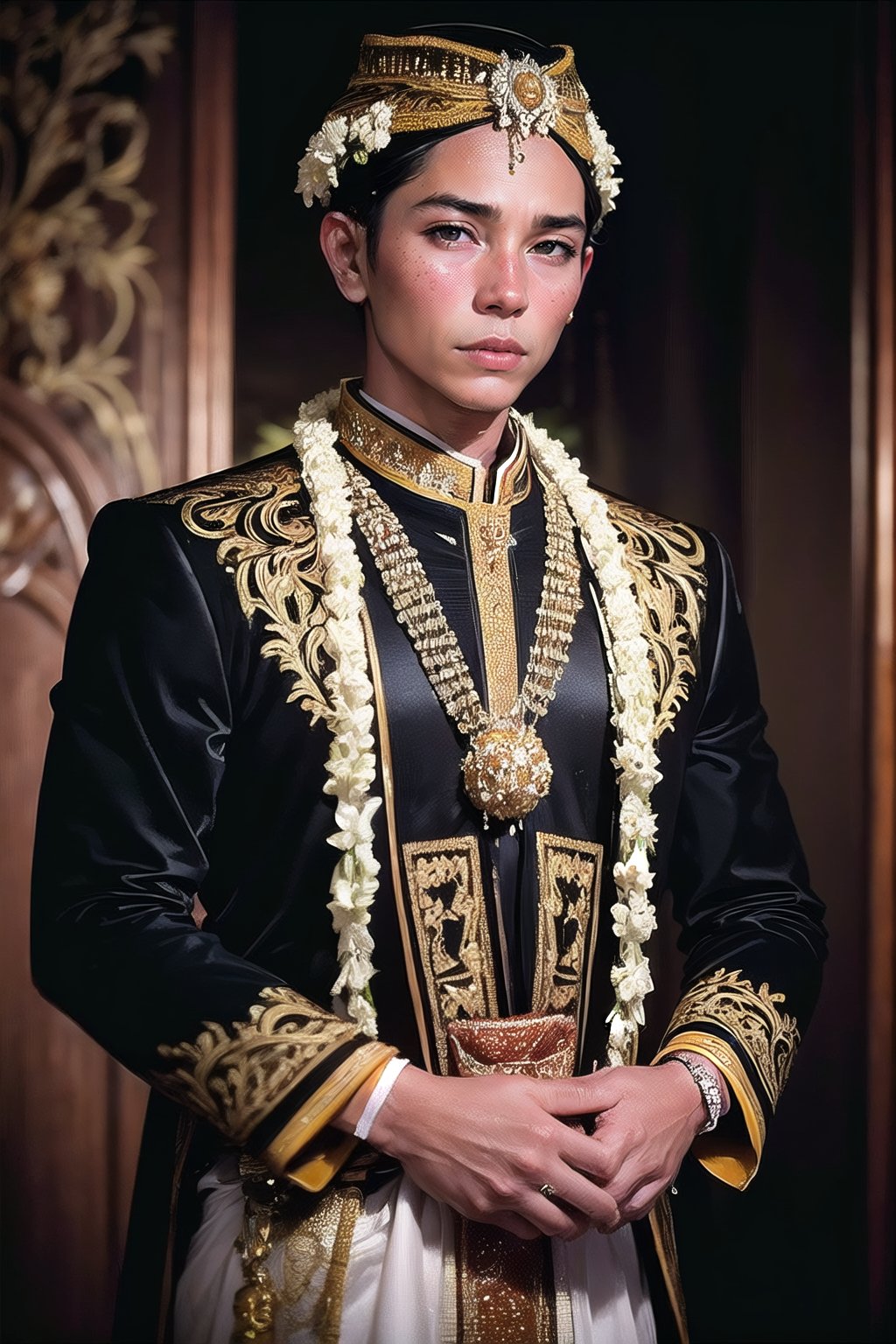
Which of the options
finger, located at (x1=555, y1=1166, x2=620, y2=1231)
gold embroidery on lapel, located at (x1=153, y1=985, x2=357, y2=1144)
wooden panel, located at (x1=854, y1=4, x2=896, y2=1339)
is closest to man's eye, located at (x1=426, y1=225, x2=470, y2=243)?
gold embroidery on lapel, located at (x1=153, y1=985, x2=357, y2=1144)

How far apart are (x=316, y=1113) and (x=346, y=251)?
2.54 feet

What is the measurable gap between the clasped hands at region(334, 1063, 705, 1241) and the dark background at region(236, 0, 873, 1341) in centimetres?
115

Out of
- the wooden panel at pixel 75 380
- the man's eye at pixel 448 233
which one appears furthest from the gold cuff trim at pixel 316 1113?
the wooden panel at pixel 75 380

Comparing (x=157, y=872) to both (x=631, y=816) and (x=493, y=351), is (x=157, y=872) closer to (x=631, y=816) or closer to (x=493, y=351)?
(x=631, y=816)

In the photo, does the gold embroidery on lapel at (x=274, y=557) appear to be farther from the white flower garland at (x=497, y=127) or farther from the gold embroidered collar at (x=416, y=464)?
the white flower garland at (x=497, y=127)

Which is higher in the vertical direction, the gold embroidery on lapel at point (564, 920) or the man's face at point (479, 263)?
the man's face at point (479, 263)

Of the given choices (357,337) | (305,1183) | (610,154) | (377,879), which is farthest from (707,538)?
(357,337)

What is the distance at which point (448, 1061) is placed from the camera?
1483mm

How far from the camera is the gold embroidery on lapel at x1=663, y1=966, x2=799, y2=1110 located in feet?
5.01

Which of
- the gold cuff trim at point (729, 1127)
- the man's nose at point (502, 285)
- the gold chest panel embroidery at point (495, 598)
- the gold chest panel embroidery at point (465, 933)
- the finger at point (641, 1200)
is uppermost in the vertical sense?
the man's nose at point (502, 285)

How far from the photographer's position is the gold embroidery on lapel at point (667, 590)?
1640 mm

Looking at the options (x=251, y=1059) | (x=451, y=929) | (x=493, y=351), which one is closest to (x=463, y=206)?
(x=493, y=351)

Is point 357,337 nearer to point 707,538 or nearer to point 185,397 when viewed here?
point 185,397

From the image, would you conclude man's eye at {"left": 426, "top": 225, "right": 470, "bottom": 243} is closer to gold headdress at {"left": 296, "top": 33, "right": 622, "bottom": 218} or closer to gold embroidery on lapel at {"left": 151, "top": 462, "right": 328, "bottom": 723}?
gold headdress at {"left": 296, "top": 33, "right": 622, "bottom": 218}
